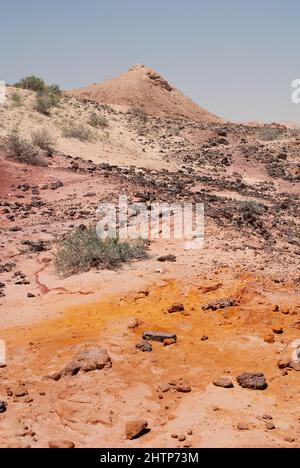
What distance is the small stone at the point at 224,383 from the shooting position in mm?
4758

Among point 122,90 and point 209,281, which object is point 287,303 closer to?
point 209,281

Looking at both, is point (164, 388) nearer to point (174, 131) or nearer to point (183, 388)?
point (183, 388)

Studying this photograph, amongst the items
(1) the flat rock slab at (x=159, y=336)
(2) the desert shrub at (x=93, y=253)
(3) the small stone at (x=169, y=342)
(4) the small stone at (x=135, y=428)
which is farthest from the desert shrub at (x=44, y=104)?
(4) the small stone at (x=135, y=428)

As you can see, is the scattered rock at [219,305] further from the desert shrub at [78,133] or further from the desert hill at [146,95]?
the desert hill at [146,95]

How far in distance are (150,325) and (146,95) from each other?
117 feet

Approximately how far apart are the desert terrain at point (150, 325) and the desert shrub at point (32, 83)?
12974 millimetres

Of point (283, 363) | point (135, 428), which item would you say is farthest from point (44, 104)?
point (135, 428)

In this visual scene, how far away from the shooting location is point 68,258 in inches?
322

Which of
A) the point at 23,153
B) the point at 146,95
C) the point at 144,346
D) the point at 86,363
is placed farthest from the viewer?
the point at 146,95

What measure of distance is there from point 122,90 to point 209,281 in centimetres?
3543

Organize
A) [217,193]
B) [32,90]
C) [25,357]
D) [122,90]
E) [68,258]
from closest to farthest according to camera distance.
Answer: [25,357] < [68,258] < [217,193] < [32,90] < [122,90]

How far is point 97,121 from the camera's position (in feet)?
76.1

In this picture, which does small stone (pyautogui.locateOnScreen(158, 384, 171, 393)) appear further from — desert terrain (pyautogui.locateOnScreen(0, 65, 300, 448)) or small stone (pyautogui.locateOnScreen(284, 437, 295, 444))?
small stone (pyautogui.locateOnScreen(284, 437, 295, 444))
